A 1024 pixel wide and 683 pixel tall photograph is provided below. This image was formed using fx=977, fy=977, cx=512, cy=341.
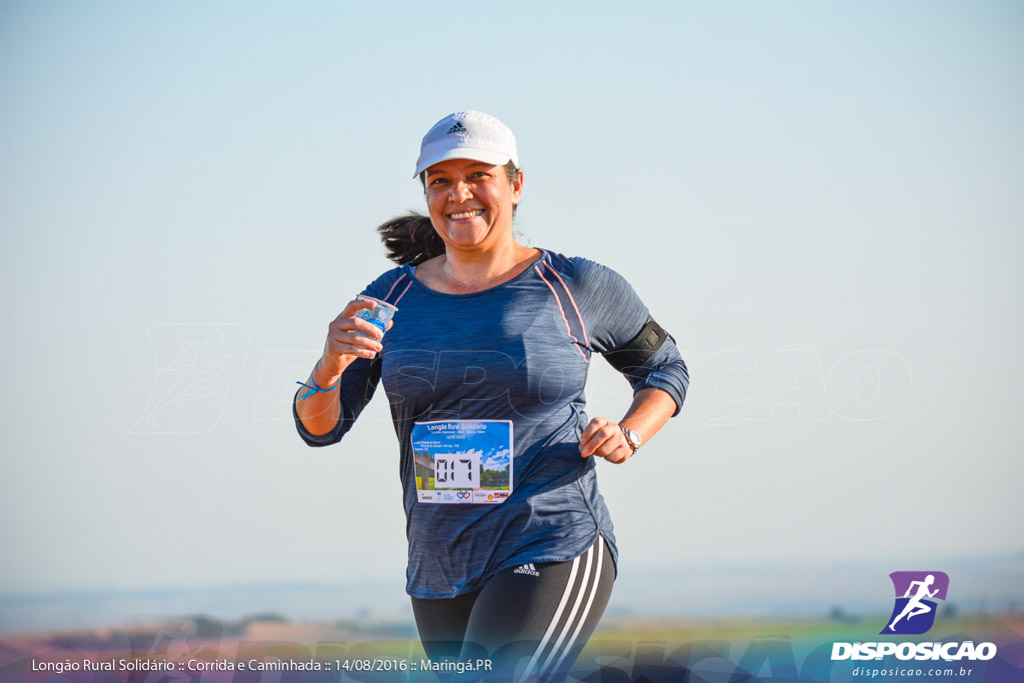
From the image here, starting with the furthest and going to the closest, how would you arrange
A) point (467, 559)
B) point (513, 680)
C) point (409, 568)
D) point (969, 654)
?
point (969, 654)
point (409, 568)
point (467, 559)
point (513, 680)

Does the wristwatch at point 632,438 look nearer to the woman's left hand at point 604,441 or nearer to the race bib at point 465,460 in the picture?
the woman's left hand at point 604,441

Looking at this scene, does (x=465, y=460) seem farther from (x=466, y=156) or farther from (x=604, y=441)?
(x=466, y=156)

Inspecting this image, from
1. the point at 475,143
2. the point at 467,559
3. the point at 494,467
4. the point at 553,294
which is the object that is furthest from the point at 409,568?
the point at 475,143

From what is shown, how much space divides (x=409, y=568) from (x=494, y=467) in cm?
48

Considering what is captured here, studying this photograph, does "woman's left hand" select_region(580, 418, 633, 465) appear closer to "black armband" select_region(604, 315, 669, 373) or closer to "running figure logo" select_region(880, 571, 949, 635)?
"black armband" select_region(604, 315, 669, 373)

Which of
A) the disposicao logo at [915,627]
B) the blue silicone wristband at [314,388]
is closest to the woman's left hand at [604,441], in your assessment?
the blue silicone wristband at [314,388]

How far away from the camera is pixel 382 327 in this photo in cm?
266

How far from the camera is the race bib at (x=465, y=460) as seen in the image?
9.02ft

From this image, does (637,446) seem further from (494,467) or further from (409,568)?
(409,568)

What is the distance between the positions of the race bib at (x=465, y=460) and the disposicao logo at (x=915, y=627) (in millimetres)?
1885

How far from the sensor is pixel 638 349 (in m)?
3.10

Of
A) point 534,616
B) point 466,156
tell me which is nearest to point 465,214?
point 466,156

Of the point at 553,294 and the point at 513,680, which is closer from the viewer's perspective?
the point at 513,680

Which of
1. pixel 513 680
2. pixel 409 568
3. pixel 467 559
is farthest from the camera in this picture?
pixel 409 568
